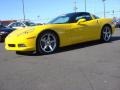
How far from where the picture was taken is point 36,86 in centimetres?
515

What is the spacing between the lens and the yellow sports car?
29.5ft

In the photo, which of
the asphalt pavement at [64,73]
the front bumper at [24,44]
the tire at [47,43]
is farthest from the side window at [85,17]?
the asphalt pavement at [64,73]

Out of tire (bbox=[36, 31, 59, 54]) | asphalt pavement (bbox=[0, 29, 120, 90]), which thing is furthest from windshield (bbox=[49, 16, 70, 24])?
asphalt pavement (bbox=[0, 29, 120, 90])

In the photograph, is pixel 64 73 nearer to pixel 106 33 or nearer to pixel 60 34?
pixel 60 34

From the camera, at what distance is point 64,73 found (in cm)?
606

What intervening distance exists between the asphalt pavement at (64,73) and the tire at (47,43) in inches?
38.1

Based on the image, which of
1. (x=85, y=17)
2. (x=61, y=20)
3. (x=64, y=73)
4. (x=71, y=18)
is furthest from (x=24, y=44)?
(x=64, y=73)

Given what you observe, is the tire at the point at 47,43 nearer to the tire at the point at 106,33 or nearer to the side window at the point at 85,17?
the side window at the point at 85,17

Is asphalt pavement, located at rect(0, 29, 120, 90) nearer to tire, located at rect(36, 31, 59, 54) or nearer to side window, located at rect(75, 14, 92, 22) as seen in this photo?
tire, located at rect(36, 31, 59, 54)

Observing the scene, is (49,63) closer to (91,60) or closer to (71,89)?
(91,60)

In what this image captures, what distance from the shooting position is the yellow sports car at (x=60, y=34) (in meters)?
8.99

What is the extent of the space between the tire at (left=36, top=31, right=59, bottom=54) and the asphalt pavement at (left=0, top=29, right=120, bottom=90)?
0.97 metres

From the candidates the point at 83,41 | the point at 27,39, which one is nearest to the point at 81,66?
the point at 27,39

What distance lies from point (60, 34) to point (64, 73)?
362cm
